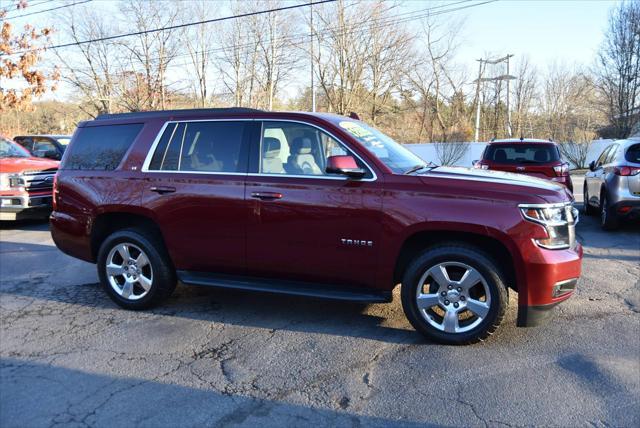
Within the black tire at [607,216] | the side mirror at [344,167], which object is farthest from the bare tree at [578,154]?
the side mirror at [344,167]

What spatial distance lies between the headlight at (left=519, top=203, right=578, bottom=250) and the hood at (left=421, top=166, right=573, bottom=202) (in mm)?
81

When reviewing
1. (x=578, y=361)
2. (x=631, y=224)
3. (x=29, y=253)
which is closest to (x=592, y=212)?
(x=631, y=224)

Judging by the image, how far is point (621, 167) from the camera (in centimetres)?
819

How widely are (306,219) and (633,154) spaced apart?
6649mm

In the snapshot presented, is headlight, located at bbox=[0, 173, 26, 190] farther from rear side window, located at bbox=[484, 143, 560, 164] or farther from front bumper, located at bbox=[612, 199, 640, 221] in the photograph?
front bumper, located at bbox=[612, 199, 640, 221]

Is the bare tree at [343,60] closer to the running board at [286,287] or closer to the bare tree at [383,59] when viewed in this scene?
the bare tree at [383,59]

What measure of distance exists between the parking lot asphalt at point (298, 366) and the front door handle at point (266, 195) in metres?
1.18

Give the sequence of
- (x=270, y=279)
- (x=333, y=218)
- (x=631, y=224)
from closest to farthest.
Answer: (x=333, y=218) < (x=270, y=279) < (x=631, y=224)

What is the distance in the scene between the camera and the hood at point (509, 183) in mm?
3867

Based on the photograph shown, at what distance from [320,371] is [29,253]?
620cm

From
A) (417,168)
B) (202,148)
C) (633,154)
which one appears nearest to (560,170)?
(633,154)

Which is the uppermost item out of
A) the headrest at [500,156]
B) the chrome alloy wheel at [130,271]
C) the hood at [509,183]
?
the headrest at [500,156]

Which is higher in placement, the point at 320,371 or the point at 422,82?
the point at 422,82

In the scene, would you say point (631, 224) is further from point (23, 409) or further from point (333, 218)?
point (23, 409)
